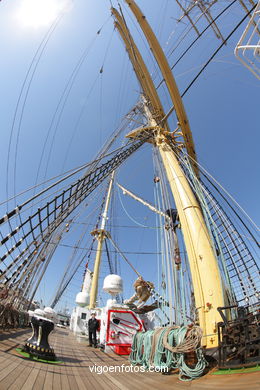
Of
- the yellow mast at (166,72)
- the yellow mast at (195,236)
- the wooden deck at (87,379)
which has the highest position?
the yellow mast at (166,72)

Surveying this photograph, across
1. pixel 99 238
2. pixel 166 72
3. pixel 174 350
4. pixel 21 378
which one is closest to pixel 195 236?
pixel 174 350

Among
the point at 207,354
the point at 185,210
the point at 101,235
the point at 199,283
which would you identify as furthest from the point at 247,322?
the point at 101,235

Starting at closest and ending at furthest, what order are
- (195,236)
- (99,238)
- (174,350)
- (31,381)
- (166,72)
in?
(31,381) < (174,350) < (195,236) < (166,72) < (99,238)

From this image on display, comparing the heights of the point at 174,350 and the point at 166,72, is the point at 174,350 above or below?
below

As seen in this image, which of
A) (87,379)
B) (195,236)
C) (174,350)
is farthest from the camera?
(195,236)

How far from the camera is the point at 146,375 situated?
3238 mm

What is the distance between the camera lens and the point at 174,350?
3.08m

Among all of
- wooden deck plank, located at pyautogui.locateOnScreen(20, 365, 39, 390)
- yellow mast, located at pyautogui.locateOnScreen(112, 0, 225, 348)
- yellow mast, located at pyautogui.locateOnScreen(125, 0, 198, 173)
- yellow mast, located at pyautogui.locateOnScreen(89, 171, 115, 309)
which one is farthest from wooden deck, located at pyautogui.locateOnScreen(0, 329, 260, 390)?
yellow mast, located at pyautogui.locateOnScreen(89, 171, 115, 309)

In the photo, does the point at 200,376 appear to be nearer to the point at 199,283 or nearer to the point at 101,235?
the point at 199,283

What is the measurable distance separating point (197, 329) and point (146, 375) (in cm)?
113

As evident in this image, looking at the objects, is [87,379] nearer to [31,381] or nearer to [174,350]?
[31,381]

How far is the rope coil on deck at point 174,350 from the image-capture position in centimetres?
288

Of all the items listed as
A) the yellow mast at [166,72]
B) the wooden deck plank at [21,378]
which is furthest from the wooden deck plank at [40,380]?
the yellow mast at [166,72]

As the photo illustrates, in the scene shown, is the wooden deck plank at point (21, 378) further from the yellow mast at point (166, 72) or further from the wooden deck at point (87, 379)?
the yellow mast at point (166, 72)
